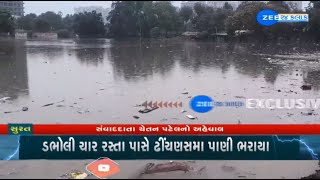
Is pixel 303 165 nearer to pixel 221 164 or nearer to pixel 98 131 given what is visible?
pixel 221 164

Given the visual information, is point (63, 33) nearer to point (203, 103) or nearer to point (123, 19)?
point (123, 19)

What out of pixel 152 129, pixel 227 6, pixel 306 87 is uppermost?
pixel 227 6

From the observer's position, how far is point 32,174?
399cm

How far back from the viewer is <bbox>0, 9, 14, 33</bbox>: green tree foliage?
17.5 ft

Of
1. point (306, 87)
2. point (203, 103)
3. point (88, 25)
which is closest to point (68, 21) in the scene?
point (88, 25)

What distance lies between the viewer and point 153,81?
31.0 ft

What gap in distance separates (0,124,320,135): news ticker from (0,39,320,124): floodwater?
1.62m

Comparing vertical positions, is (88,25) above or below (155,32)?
above

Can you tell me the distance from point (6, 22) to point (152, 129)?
3082 mm

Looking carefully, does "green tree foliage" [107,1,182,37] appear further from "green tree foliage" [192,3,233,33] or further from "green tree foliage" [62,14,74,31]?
"green tree foliage" [62,14,74,31]

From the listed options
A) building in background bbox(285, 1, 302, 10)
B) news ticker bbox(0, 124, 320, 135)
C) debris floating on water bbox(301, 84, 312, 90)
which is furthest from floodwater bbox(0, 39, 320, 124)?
news ticker bbox(0, 124, 320, 135)

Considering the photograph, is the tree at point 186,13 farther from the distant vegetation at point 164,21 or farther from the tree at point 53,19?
the tree at point 53,19

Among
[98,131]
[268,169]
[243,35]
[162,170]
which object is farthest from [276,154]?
[243,35]

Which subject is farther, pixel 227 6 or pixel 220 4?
pixel 220 4
